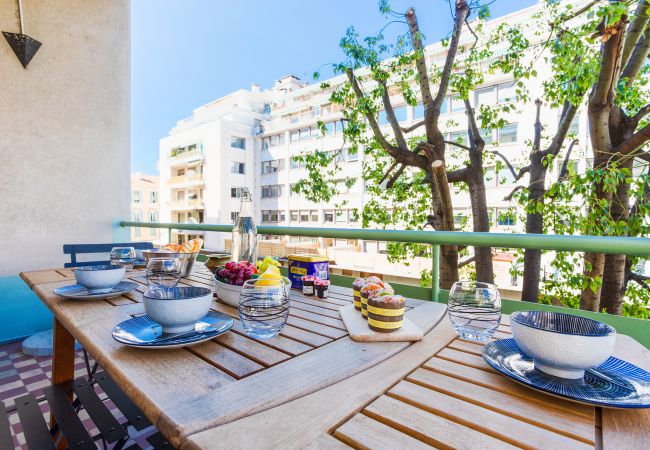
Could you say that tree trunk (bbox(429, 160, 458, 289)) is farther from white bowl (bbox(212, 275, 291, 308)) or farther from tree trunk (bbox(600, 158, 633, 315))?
white bowl (bbox(212, 275, 291, 308))

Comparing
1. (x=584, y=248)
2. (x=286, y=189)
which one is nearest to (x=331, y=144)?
(x=286, y=189)

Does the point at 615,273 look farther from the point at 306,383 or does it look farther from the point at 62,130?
the point at 62,130

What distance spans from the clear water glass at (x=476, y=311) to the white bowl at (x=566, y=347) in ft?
0.53

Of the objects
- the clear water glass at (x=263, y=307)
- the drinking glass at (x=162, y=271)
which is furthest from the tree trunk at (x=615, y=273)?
the drinking glass at (x=162, y=271)

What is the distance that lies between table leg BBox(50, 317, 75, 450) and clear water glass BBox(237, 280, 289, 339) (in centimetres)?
104

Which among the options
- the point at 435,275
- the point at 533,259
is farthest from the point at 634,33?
the point at 435,275

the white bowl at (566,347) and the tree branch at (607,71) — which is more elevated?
the tree branch at (607,71)

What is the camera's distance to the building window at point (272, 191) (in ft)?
67.9

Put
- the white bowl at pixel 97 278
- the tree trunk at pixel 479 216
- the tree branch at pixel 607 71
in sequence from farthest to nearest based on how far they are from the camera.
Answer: the tree trunk at pixel 479 216
the tree branch at pixel 607 71
the white bowl at pixel 97 278

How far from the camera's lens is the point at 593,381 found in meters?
0.56

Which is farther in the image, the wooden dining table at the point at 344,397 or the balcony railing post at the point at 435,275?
the balcony railing post at the point at 435,275

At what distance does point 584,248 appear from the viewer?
118 cm

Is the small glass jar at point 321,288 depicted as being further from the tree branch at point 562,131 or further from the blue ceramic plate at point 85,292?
the tree branch at point 562,131

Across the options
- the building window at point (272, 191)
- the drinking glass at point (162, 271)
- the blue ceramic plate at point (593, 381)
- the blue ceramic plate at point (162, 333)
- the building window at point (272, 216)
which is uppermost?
the building window at point (272, 191)
